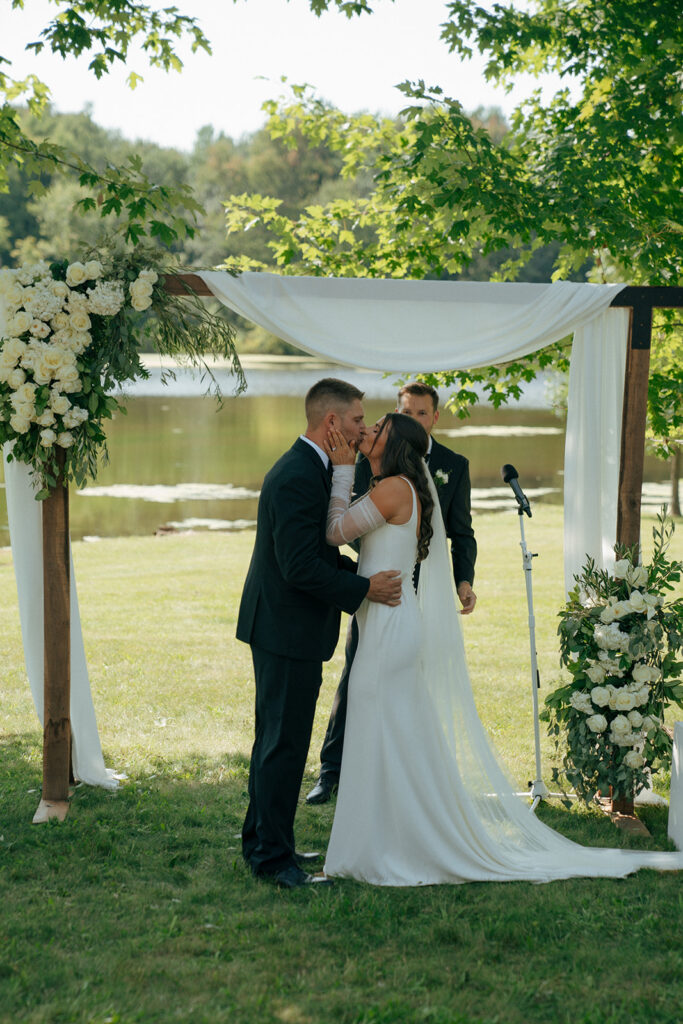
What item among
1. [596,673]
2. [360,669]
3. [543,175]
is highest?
[543,175]

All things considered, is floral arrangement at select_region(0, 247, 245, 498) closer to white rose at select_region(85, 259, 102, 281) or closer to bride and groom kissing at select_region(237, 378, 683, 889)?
white rose at select_region(85, 259, 102, 281)

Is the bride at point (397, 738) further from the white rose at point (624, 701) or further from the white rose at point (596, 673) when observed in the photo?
the white rose at point (596, 673)

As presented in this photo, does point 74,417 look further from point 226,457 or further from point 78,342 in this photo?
point 226,457

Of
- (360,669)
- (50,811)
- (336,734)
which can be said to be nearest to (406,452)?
(360,669)

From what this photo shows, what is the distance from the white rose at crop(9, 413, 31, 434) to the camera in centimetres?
445

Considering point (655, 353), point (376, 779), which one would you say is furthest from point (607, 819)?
point (655, 353)

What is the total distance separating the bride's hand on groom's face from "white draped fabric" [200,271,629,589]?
103cm

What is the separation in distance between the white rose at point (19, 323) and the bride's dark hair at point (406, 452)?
1726 millimetres

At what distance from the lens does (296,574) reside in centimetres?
383

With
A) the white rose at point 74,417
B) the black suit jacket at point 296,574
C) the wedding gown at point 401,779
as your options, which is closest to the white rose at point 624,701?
the wedding gown at point 401,779

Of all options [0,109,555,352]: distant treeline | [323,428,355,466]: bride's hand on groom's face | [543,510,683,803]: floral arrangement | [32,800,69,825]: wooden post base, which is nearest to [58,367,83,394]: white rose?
[323,428,355,466]: bride's hand on groom's face

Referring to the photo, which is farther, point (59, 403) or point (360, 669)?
point (59, 403)

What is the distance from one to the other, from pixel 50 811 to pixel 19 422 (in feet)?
6.14

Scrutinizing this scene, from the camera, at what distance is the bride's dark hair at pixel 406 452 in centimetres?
401
